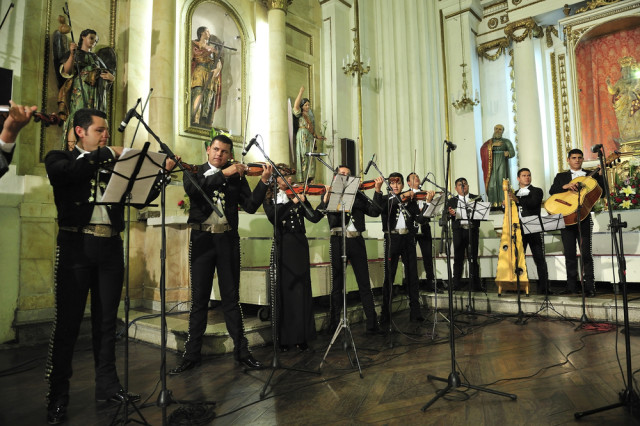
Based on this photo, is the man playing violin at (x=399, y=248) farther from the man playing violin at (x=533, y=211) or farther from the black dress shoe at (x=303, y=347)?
the man playing violin at (x=533, y=211)

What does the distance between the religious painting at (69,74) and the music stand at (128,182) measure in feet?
10.8

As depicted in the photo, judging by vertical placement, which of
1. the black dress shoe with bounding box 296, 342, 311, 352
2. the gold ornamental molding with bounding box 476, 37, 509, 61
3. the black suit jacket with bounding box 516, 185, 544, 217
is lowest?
the black dress shoe with bounding box 296, 342, 311, 352

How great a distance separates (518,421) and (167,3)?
6.90 metres

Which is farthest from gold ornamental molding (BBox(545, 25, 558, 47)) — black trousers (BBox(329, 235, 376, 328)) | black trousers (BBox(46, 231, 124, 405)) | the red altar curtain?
black trousers (BBox(46, 231, 124, 405))

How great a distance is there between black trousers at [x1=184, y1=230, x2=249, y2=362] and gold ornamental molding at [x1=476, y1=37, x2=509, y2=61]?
9070 millimetres

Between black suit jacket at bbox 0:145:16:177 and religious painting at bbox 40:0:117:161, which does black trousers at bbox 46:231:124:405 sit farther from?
religious painting at bbox 40:0:117:161

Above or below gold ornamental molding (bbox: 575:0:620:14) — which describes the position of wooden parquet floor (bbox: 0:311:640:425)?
below

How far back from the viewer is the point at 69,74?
17.7 feet

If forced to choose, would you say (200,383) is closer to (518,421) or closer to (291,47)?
(518,421)

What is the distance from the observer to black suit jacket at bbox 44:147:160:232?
2492 mm

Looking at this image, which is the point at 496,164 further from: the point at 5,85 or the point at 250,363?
the point at 5,85

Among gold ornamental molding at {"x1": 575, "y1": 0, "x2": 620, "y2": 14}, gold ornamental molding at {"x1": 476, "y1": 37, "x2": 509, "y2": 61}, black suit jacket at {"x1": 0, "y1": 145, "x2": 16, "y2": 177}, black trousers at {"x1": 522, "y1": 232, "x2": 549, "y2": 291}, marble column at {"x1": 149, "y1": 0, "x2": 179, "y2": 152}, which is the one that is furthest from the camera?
gold ornamental molding at {"x1": 476, "y1": 37, "x2": 509, "y2": 61}

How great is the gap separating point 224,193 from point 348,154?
18.7 feet

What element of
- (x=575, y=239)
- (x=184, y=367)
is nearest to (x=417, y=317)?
(x=575, y=239)
